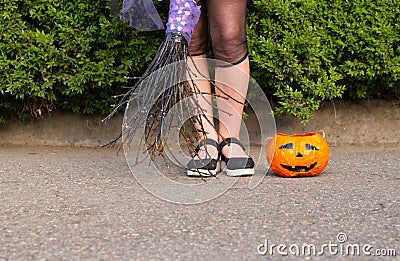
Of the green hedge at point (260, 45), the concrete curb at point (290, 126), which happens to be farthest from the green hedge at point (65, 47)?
the concrete curb at point (290, 126)

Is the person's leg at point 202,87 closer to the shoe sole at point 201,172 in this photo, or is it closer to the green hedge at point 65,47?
the shoe sole at point 201,172

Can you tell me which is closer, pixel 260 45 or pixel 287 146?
pixel 287 146

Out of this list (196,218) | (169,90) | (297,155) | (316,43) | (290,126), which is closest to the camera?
(196,218)

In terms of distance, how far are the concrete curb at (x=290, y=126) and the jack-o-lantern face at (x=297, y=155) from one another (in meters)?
1.44

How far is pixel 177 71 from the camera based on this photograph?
3.55 meters

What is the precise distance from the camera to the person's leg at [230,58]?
12.7ft

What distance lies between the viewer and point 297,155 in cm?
386

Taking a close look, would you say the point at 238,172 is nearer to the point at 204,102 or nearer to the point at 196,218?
the point at 204,102

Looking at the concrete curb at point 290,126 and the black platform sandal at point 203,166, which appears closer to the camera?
the black platform sandal at point 203,166

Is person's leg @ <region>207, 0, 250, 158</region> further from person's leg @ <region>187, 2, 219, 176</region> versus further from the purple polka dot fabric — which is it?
the purple polka dot fabric

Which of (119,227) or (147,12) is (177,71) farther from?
(119,227)

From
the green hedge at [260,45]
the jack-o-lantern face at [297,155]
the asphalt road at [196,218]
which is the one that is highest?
the green hedge at [260,45]

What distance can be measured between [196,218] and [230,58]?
121 centimetres

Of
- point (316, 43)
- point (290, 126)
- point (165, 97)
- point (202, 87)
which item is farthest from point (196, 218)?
point (290, 126)
